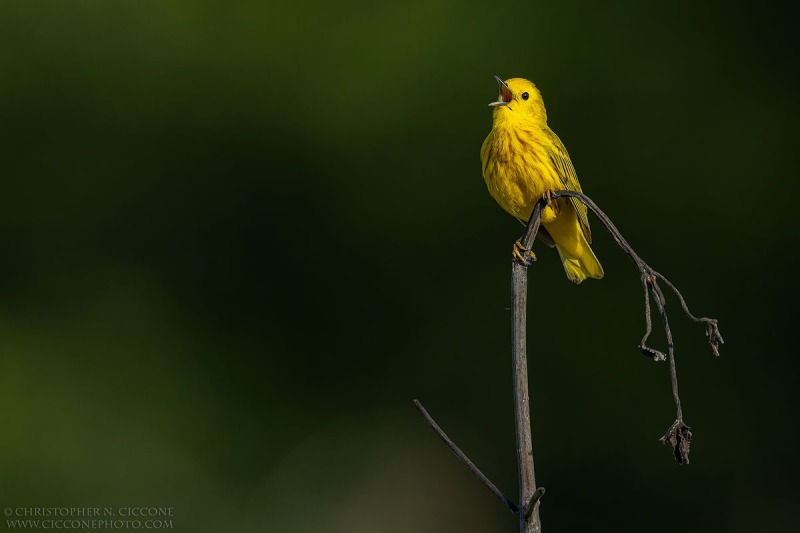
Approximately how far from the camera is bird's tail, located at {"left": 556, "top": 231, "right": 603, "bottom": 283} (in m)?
3.51

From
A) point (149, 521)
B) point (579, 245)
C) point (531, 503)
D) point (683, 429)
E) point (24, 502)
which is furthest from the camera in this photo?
point (24, 502)

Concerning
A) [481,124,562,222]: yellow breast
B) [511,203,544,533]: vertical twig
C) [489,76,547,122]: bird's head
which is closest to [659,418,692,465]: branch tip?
[511,203,544,533]: vertical twig

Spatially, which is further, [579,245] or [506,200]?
[579,245]

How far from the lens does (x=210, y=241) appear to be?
5184 mm

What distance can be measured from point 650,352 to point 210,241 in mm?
3995

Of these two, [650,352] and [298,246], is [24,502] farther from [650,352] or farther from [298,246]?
[650,352]

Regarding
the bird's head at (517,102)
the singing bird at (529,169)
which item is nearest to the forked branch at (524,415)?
the singing bird at (529,169)

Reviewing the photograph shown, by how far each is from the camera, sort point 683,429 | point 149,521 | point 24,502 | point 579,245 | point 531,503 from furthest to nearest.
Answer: point 24,502 < point 149,521 < point 579,245 < point 683,429 < point 531,503

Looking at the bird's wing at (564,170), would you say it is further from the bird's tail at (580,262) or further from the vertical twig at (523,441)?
the vertical twig at (523,441)

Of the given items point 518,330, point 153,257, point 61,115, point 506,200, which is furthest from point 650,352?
point 61,115

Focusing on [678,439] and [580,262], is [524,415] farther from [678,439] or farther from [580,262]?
[580,262]

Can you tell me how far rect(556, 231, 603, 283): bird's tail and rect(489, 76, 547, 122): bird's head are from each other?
1.53 ft

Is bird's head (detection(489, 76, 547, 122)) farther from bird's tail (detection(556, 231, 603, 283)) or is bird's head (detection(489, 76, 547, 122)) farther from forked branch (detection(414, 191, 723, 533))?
→ forked branch (detection(414, 191, 723, 533))

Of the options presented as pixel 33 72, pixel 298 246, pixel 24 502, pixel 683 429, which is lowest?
pixel 24 502
